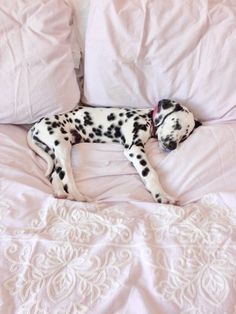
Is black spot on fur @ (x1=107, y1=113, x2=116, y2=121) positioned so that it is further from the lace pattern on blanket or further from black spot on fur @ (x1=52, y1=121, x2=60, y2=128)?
the lace pattern on blanket

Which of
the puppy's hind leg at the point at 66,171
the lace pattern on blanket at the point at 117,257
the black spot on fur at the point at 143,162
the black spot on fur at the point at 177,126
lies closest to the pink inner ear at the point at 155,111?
the black spot on fur at the point at 177,126

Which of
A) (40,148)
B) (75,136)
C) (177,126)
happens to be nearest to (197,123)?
(177,126)

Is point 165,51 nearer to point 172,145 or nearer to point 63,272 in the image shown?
point 172,145

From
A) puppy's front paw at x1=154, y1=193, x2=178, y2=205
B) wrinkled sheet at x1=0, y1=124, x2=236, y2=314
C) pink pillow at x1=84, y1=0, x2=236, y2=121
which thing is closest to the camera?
wrinkled sheet at x1=0, y1=124, x2=236, y2=314

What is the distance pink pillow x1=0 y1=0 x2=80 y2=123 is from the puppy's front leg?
0.33m

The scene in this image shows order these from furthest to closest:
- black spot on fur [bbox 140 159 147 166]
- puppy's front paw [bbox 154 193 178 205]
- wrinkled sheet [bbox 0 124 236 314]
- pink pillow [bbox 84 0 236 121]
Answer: pink pillow [bbox 84 0 236 121]
black spot on fur [bbox 140 159 147 166]
puppy's front paw [bbox 154 193 178 205]
wrinkled sheet [bbox 0 124 236 314]

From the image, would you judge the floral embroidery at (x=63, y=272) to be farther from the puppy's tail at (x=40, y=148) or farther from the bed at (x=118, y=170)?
the puppy's tail at (x=40, y=148)

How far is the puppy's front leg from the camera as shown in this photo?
135cm

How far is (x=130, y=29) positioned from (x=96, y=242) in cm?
85

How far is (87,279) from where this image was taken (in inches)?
40.0

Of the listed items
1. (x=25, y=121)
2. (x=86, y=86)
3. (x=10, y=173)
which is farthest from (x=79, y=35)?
(x=10, y=173)

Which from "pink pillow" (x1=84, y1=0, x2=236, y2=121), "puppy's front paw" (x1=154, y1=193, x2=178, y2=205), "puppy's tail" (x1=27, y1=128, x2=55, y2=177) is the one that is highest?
"pink pillow" (x1=84, y1=0, x2=236, y2=121)

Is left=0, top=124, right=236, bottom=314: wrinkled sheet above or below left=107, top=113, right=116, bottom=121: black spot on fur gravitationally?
below

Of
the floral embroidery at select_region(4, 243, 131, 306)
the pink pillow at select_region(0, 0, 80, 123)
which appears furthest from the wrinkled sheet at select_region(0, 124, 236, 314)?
the pink pillow at select_region(0, 0, 80, 123)
